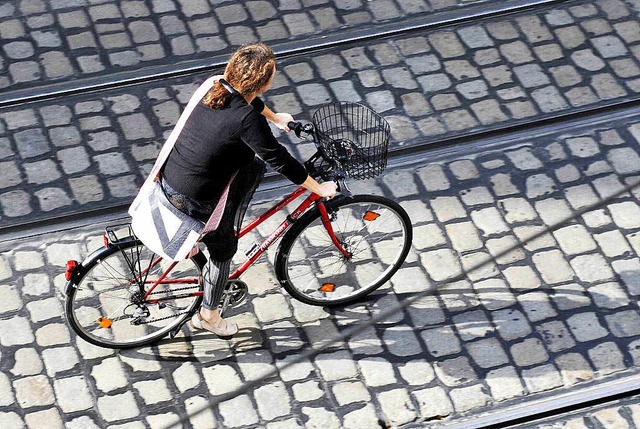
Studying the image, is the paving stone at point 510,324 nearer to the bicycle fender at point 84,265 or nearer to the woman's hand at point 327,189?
the woman's hand at point 327,189

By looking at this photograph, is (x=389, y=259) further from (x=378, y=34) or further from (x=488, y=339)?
(x=378, y=34)

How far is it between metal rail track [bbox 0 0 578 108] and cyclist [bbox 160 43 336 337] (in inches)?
93.4

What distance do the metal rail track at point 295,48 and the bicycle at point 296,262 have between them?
1.43 m

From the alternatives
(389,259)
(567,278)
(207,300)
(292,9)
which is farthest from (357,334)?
(292,9)

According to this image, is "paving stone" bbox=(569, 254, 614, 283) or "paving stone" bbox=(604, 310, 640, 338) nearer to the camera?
"paving stone" bbox=(604, 310, 640, 338)

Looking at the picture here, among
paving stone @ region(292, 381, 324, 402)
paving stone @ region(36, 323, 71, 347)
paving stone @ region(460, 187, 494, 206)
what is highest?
paving stone @ region(460, 187, 494, 206)

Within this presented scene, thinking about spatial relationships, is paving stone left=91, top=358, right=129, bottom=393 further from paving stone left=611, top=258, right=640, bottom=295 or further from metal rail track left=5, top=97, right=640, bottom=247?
paving stone left=611, top=258, right=640, bottom=295

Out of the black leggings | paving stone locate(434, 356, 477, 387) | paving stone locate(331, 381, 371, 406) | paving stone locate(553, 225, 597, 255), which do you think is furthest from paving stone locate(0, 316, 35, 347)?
paving stone locate(553, 225, 597, 255)

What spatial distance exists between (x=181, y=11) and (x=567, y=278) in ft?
12.6

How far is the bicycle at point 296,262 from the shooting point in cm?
563

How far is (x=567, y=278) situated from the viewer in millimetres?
6676

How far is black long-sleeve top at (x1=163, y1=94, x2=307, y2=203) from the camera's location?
5.06 meters

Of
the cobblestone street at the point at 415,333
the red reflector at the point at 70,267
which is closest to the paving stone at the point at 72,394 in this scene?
the cobblestone street at the point at 415,333

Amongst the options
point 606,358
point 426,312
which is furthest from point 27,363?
point 606,358
